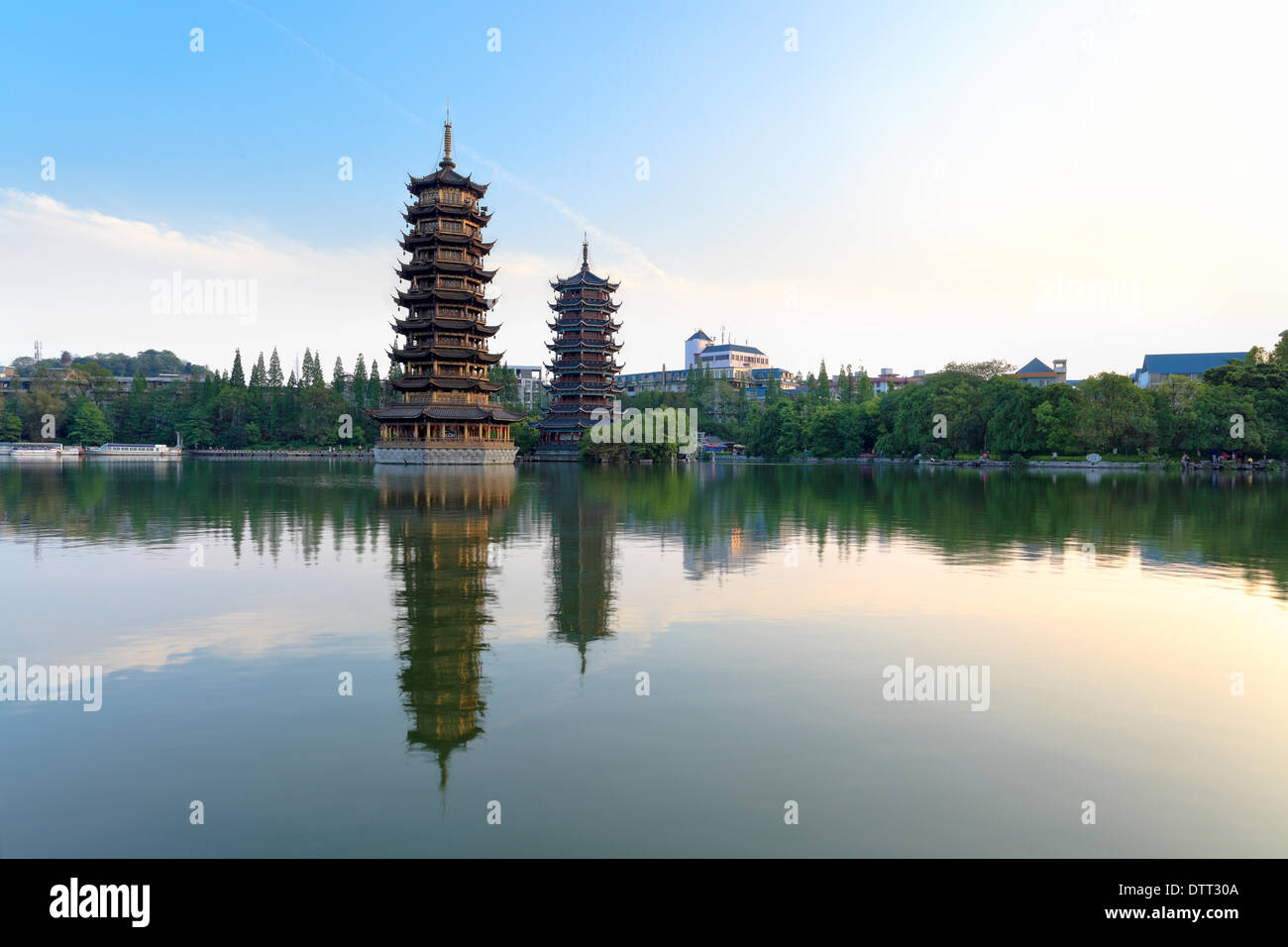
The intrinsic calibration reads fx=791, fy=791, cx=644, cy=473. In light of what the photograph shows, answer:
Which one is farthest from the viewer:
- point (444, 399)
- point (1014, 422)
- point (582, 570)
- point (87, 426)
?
point (87, 426)

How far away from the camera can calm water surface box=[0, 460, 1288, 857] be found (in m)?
4.98

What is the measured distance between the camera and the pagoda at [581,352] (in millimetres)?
78062

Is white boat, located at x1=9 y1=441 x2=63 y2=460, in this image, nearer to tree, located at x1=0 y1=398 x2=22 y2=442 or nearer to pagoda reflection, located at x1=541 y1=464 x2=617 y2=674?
tree, located at x1=0 y1=398 x2=22 y2=442

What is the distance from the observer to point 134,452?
88.5 metres

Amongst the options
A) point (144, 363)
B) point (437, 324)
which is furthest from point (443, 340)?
point (144, 363)

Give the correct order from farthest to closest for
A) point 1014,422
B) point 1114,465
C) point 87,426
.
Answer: point 87,426
point 1014,422
point 1114,465

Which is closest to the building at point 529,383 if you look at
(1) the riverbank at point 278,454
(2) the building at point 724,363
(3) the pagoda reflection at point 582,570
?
(2) the building at point 724,363

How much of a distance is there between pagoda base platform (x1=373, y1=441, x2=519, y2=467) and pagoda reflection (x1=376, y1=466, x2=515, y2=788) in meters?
32.8

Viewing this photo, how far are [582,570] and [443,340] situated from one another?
5042 cm

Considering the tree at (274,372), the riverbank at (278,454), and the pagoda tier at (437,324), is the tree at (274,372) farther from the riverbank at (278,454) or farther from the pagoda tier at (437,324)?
the pagoda tier at (437,324)

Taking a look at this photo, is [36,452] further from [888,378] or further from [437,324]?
[888,378]

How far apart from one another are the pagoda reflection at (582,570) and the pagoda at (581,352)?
4955 cm
